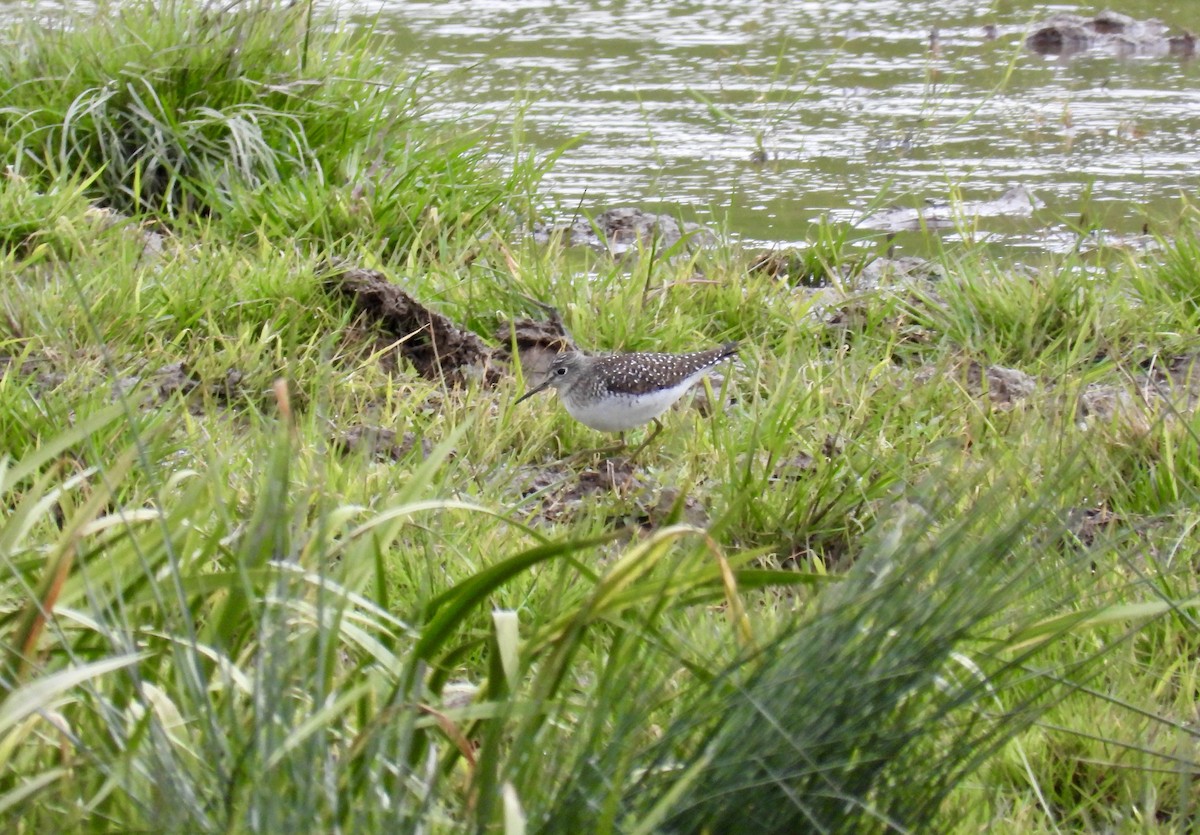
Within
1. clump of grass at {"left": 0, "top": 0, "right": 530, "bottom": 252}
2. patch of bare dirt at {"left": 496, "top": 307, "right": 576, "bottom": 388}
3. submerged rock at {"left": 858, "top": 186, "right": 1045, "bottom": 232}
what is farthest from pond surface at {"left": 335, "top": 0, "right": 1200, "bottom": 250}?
patch of bare dirt at {"left": 496, "top": 307, "right": 576, "bottom": 388}

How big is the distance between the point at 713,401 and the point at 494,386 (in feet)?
2.74

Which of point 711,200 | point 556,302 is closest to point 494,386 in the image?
point 556,302

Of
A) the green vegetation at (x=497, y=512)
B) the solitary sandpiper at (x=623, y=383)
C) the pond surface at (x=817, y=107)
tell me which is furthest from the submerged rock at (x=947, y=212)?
the solitary sandpiper at (x=623, y=383)

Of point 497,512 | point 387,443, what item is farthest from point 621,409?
point 497,512

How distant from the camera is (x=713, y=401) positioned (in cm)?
526

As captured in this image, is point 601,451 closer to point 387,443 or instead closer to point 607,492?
point 607,492

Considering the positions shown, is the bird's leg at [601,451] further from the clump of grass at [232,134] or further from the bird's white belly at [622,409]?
the clump of grass at [232,134]

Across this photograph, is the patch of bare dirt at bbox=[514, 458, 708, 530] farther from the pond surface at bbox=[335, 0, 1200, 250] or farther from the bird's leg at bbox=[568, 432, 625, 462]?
the pond surface at bbox=[335, 0, 1200, 250]

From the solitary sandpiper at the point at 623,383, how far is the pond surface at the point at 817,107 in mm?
1598

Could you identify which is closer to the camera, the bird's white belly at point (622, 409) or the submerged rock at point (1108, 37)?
the bird's white belly at point (622, 409)

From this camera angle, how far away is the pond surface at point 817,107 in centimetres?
798

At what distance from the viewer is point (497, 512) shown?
3814 millimetres

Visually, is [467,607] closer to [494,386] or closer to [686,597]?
[686,597]

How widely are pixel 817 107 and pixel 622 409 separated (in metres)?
5.45
